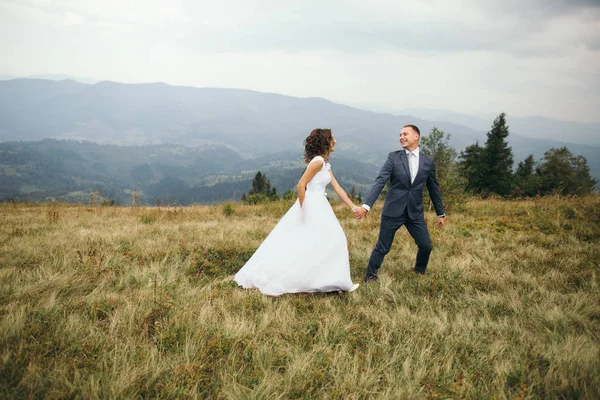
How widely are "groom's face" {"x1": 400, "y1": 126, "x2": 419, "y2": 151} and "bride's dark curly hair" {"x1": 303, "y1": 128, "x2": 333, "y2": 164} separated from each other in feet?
4.14

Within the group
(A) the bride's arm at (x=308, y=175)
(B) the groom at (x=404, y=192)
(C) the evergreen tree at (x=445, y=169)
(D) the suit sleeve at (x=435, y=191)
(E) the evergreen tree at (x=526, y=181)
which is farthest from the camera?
(E) the evergreen tree at (x=526, y=181)

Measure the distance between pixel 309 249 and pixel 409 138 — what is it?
8.49 feet

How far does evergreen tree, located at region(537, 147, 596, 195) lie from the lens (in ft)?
155

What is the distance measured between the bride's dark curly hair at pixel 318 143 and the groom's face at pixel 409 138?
4.14ft

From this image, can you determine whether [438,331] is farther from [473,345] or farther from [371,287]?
[371,287]

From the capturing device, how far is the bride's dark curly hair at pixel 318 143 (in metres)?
5.22

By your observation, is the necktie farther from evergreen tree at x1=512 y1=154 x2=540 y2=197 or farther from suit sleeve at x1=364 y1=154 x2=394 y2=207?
evergreen tree at x1=512 y1=154 x2=540 y2=197

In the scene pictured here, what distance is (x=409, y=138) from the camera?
5293 mm

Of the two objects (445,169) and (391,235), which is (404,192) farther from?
(445,169)

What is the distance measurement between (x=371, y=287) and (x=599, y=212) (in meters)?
9.47

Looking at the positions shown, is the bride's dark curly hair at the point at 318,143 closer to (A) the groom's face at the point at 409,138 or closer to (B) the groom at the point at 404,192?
(B) the groom at the point at 404,192

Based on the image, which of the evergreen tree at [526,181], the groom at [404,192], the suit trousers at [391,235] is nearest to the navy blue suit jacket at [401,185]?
the groom at [404,192]

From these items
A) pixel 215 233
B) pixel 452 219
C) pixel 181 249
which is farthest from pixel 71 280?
pixel 452 219

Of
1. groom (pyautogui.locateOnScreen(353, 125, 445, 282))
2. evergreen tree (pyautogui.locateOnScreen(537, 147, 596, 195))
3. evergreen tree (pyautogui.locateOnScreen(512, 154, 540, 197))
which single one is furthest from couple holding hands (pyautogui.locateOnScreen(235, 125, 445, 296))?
evergreen tree (pyautogui.locateOnScreen(537, 147, 596, 195))
